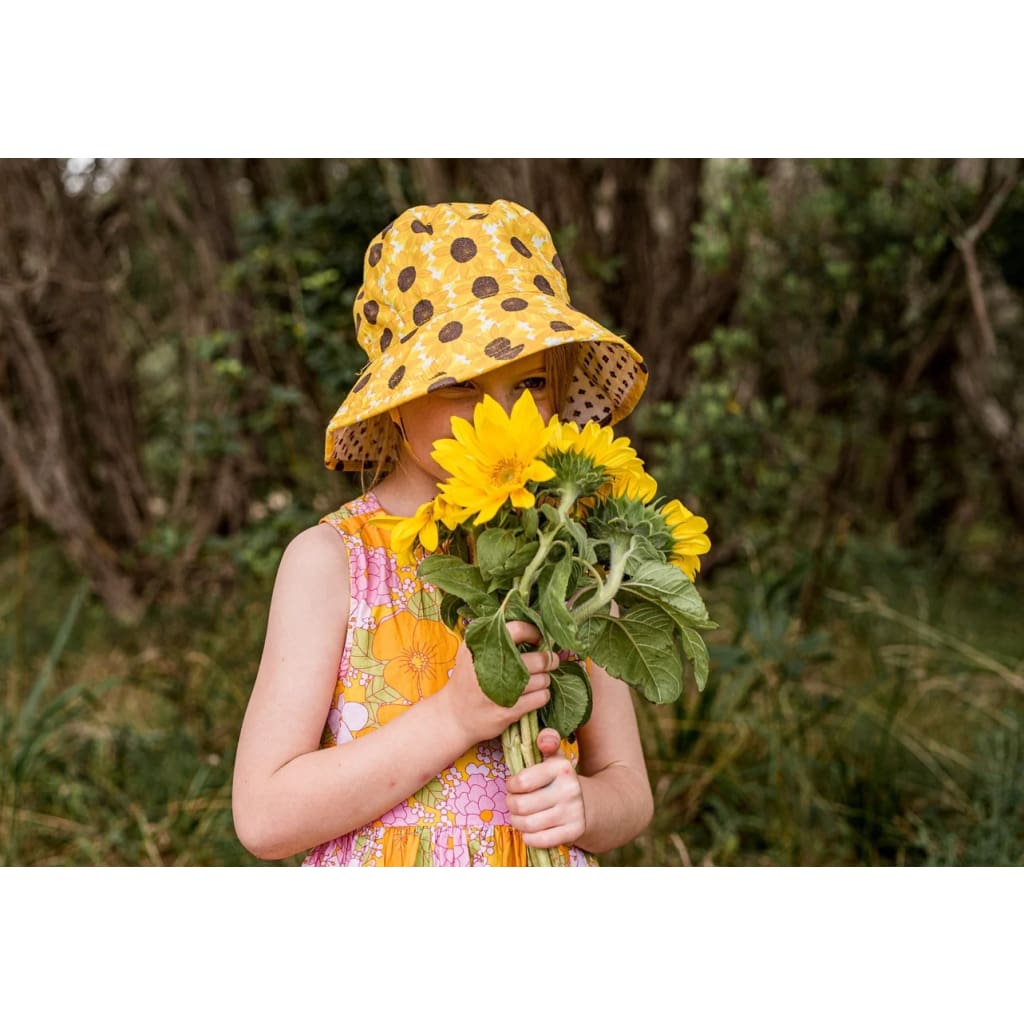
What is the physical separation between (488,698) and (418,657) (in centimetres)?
27

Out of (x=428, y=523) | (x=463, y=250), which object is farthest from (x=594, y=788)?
(x=463, y=250)

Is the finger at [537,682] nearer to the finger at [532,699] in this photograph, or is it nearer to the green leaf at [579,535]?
the finger at [532,699]

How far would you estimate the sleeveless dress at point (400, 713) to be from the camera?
4.19ft

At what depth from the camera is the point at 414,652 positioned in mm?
1338

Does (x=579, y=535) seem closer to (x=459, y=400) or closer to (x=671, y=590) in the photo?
(x=671, y=590)

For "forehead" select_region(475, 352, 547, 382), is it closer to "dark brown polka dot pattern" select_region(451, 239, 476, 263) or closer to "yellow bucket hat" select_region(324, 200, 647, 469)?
"yellow bucket hat" select_region(324, 200, 647, 469)

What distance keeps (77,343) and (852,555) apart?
9.39ft

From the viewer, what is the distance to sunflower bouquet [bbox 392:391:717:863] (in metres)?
1.02

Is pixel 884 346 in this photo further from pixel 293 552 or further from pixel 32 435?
pixel 32 435

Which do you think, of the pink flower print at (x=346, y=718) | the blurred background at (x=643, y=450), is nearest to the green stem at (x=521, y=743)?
the pink flower print at (x=346, y=718)

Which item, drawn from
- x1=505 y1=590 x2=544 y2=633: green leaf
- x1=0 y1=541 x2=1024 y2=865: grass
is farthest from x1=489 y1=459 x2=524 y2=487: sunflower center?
x1=0 y1=541 x2=1024 y2=865: grass

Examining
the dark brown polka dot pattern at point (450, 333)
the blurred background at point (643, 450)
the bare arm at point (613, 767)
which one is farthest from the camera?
the blurred background at point (643, 450)

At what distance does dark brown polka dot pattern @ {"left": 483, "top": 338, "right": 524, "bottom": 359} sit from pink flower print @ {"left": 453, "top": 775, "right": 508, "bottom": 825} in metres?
0.50

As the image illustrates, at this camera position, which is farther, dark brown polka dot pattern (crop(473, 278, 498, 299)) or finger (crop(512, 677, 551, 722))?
dark brown polka dot pattern (crop(473, 278, 498, 299))
